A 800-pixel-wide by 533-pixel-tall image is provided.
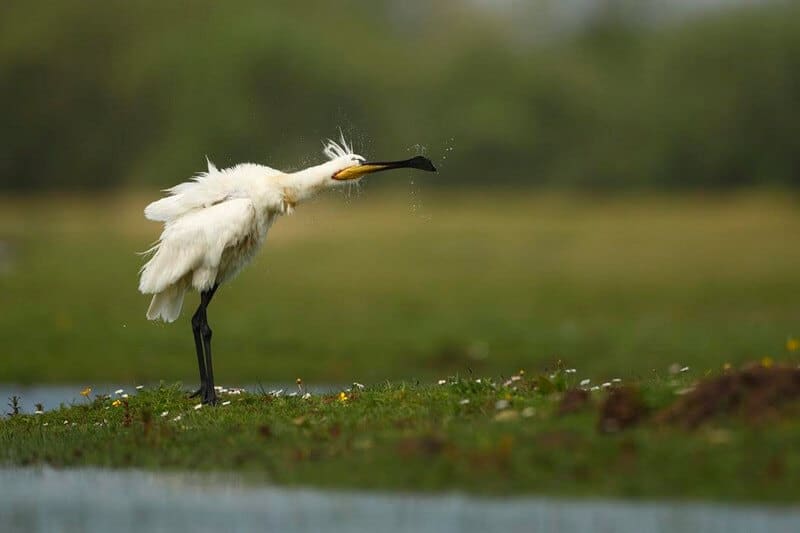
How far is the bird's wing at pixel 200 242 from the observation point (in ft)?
43.5

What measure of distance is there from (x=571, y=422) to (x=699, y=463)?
1257 mm

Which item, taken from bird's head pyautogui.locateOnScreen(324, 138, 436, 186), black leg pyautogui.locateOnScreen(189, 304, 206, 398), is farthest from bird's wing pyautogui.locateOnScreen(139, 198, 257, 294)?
bird's head pyautogui.locateOnScreen(324, 138, 436, 186)

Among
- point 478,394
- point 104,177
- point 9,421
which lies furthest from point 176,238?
point 104,177

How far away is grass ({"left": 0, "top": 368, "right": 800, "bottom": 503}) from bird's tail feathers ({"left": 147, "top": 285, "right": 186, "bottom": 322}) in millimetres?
1299

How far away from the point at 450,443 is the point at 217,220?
14.6 feet

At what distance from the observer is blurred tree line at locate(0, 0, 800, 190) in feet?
213

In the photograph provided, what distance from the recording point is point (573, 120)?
71.0 meters

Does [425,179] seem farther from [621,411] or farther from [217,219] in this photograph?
[621,411]

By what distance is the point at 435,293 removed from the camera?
1284 inches

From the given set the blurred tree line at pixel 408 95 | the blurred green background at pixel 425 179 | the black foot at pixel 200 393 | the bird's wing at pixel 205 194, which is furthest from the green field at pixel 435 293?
the blurred tree line at pixel 408 95

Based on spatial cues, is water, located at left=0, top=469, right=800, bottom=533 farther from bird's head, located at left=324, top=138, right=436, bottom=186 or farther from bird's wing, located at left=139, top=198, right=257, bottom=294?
bird's head, located at left=324, top=138, right=436, bottom=186

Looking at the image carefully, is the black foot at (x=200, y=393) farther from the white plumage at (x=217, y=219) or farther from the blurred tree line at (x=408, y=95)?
the blurred tree line at (x=408, y=95)

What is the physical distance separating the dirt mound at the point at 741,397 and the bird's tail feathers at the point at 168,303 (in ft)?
18.8

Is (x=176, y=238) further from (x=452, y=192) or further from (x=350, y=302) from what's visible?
(x=452, y=192)
